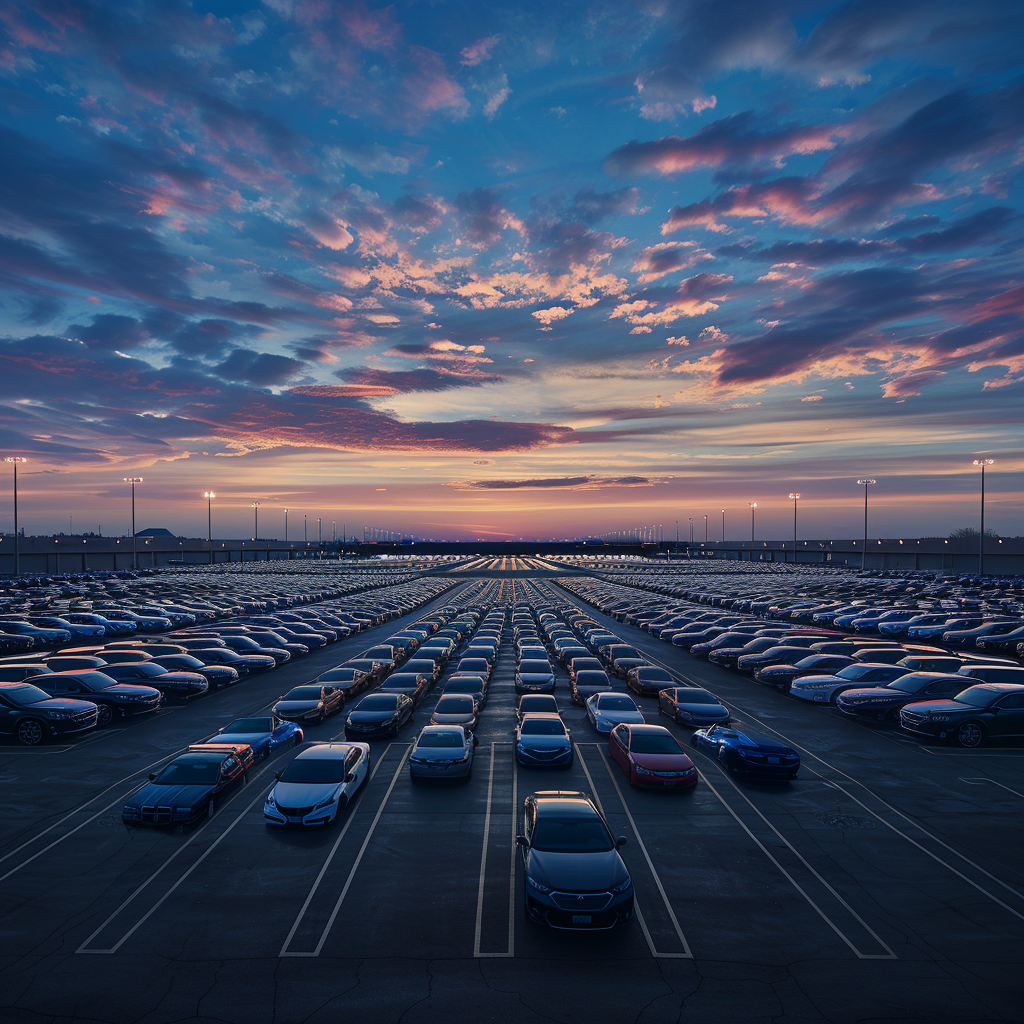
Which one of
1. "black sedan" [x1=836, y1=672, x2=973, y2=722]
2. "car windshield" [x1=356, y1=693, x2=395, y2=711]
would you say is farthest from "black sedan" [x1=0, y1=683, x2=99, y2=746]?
"black sedan" [x1=836, y1=672, x2=973, y2=722]

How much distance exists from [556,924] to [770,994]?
268 cm

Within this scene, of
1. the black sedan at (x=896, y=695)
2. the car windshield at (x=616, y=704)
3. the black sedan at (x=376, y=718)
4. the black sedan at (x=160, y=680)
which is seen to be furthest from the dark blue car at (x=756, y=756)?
the black sedan at (x=160, y=680)

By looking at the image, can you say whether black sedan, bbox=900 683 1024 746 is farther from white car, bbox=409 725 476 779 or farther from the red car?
white car, bbox=409 725 476 779

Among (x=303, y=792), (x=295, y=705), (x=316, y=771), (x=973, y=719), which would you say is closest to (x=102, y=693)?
(x=295, y=705)

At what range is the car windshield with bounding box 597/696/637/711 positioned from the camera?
766 inches

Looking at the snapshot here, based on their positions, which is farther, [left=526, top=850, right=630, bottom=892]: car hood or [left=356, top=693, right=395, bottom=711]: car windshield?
[left=356, top=693, right=395, bottom=711]: car windshield

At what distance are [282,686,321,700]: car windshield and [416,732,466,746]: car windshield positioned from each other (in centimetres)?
599

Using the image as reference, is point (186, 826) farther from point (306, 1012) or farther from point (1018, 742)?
point (1018, 742)

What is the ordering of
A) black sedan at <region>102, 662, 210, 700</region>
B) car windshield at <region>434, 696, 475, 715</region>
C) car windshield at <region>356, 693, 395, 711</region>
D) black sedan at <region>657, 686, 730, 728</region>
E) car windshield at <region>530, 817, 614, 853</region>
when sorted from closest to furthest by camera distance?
car windshield at <region>530, 817, 614, 853</region>
car windshield at <region>434, 696, 475, 715</region>
car windshield at <region>356, 693, 395, 711</region>
black sedan at <region>657, 686, 730, 728</region>
black sedan at <region>102, 662, 210, 700</region>

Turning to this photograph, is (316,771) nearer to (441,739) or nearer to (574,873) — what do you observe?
(441,739)

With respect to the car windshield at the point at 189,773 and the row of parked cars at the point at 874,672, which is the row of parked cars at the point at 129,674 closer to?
the car windshield at the point at 189,773

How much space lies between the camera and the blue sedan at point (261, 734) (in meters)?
16.2

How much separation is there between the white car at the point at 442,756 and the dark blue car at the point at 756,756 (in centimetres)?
625

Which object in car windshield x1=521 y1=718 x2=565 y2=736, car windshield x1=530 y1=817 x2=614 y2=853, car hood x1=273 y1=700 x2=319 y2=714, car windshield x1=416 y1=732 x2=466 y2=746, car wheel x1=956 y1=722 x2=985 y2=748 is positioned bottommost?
car wheel x1=956 y1=722 x2=985 y2=748
